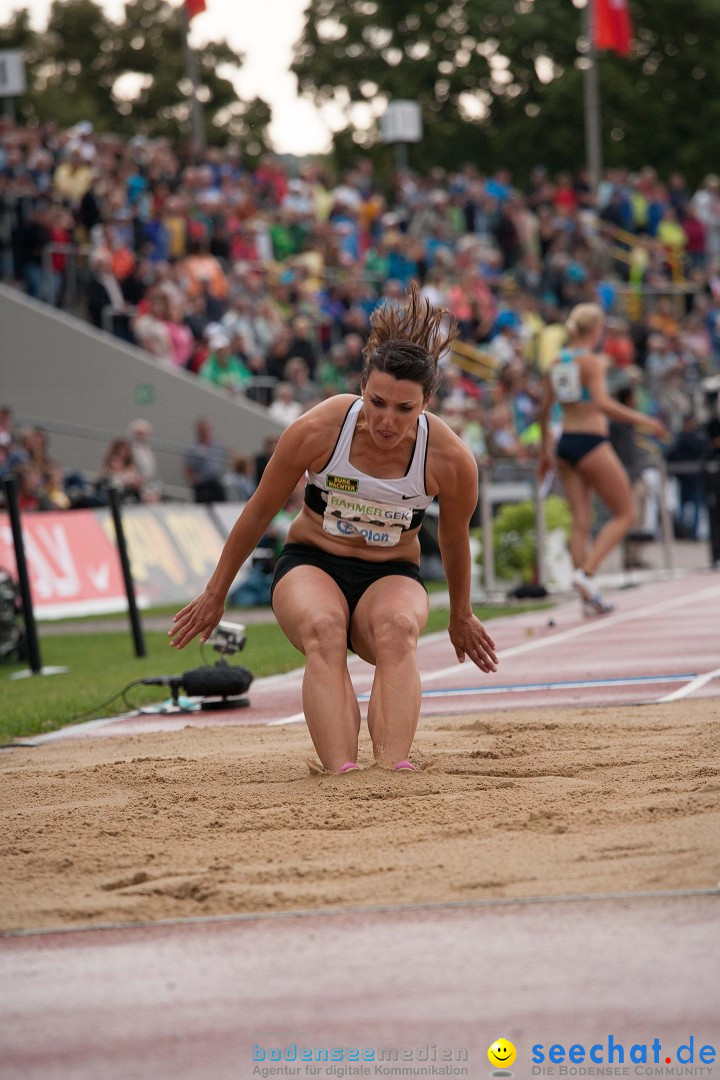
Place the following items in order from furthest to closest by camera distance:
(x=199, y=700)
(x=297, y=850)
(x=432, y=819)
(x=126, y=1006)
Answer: (x=199, y=700), (x=432, y=819), (x=297, y=850), (x=126, y=1006)

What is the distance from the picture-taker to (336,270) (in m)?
25.7

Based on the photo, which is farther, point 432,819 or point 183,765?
point 183,765

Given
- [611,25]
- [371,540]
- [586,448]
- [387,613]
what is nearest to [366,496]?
[371,540]

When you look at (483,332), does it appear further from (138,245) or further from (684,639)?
(684,639)

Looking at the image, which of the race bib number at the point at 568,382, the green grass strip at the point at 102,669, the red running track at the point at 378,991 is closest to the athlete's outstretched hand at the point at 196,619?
the red running track at the point at 378,991

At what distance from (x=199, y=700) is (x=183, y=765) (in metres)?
2.70

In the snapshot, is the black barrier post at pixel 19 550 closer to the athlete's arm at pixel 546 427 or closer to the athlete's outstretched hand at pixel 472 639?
the athlete's arm at pixel 546 427

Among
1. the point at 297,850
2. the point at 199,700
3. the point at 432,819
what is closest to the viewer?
the point at 297,850

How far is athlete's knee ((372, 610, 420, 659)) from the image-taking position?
6.19 meters

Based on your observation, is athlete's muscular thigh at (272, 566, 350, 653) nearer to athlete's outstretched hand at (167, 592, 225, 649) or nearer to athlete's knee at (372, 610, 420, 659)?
athlete's knee at (372, 610, 420, 659)

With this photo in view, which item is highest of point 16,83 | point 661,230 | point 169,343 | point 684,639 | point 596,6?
point 596,6

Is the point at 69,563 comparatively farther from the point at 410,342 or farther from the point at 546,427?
the point at 410,342

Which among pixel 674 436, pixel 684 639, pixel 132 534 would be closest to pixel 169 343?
pixel 132 534

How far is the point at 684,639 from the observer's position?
11.7 meters
